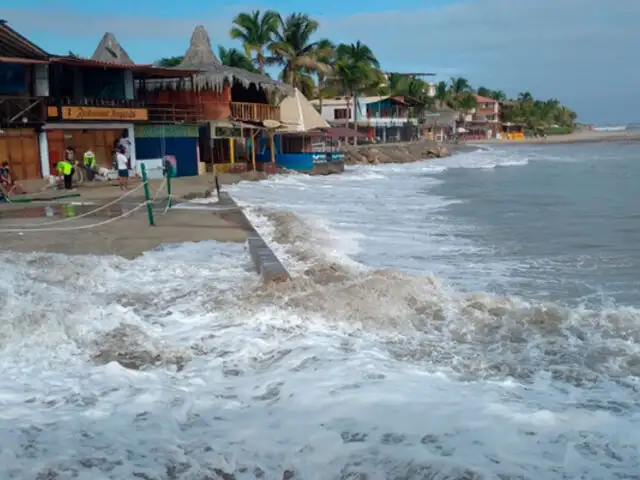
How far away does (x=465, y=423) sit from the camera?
15.9ft

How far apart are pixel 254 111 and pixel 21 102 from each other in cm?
1404

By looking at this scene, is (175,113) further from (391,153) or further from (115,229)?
(391,153)

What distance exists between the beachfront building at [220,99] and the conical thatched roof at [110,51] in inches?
76.4

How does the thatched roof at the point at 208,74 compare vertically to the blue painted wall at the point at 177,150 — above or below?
above

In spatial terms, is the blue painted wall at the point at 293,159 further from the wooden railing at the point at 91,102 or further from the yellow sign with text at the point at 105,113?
the yellow sign with text at the point at 105,113

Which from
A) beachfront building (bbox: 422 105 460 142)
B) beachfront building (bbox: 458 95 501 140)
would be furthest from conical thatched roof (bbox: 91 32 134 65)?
beachfront building (bbox: 458 95 501 140)

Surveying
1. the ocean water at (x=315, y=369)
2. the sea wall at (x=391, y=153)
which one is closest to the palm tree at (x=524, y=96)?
the sea wall at (x=391, y=153)

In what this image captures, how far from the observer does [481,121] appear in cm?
11588

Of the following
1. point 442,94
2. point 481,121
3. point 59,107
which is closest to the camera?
point 59,107

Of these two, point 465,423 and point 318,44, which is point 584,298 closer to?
point 465,423

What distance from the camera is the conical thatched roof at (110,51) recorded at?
32969 mm

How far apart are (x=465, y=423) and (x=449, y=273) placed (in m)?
6.20

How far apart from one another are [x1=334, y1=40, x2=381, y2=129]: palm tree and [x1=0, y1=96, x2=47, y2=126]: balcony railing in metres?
37.2

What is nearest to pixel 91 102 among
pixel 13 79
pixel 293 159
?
pixel 13 79
